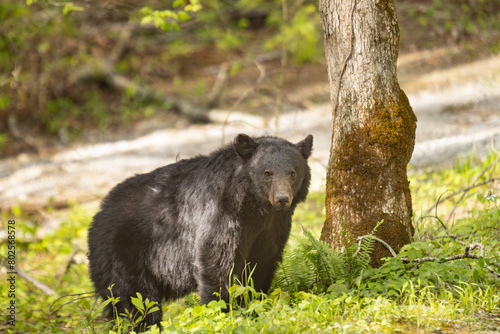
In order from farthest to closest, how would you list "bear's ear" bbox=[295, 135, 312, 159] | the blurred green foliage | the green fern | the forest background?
the blurred green foliage, "bear's ear" bbox=[295, 135, 312, 159], the green fern, the forest background

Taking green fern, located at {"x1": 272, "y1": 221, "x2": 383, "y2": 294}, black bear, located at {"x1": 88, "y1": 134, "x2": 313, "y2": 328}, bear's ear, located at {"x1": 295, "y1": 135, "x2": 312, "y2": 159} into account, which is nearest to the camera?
green fern, located at {"x1": 272, "y1": 221, "x2": 383, "y2": 294}

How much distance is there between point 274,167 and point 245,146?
335mm

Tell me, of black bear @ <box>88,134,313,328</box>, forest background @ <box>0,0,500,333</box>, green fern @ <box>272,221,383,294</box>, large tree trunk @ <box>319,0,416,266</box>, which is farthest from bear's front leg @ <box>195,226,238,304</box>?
large tree trunk @ <box>319,0,416,266</box>

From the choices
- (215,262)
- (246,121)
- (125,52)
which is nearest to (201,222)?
(215,262)

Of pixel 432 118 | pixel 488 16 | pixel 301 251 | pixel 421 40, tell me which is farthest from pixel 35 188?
pixel 488 16

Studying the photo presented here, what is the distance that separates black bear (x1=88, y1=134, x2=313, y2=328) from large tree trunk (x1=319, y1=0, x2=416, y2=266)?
17.2 inches

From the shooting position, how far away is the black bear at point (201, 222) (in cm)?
418

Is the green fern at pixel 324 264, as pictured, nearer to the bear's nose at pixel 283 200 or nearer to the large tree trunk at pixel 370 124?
the large tree trunk at pixel 370 124

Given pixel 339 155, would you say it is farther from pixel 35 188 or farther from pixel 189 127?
pixel 189 127

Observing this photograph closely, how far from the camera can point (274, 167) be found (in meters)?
4.18

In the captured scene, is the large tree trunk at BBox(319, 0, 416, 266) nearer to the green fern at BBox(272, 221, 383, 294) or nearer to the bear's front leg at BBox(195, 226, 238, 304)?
the green fern at BBox(272, 221, 383, 294)

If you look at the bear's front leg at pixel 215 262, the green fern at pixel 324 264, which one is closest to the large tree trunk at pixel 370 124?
the green fern at pixel 324 264

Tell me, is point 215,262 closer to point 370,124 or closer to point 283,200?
point 283,200

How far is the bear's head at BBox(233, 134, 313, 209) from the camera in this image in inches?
162
